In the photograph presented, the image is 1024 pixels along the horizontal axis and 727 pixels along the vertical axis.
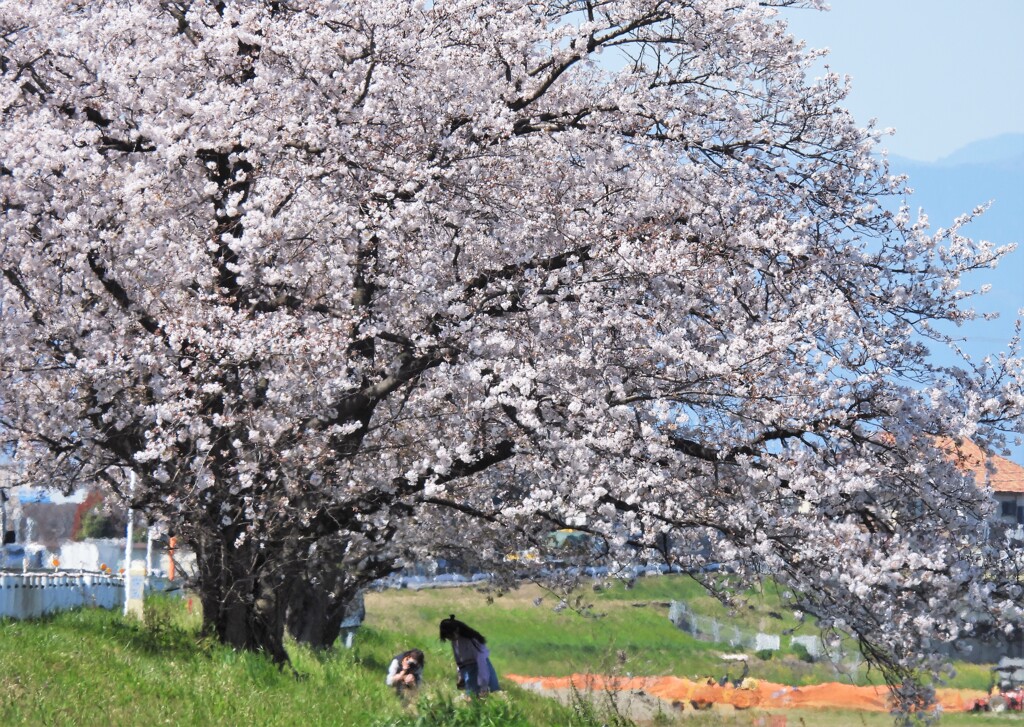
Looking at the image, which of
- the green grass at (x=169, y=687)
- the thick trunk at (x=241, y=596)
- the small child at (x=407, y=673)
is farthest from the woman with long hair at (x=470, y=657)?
the thick trunk at (x=241, y=596)

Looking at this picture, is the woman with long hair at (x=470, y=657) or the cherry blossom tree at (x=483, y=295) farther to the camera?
the woman with long hair at (x=470, y=657)

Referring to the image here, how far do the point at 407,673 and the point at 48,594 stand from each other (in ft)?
19.0

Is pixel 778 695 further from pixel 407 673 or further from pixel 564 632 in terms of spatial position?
pixel 407 673

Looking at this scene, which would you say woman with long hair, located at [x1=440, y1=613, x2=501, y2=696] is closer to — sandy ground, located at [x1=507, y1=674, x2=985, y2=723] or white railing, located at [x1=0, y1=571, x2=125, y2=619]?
white railing, located at [x1=0, y1=571, x2=125, y2=619]

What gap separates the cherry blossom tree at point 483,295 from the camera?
42.1 ft

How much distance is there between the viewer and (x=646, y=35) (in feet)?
48.9

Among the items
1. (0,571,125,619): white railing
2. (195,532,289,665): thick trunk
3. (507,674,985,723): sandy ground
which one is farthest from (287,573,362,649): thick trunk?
(507,674,985,723): sandy ground

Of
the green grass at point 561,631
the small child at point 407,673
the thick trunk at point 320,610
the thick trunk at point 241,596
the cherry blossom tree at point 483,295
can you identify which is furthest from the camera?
the green grass at point 561,631

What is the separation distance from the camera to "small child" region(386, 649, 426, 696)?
1684cm

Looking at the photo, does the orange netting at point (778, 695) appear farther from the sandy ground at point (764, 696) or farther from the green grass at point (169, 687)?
the green grass at point (169, 687)

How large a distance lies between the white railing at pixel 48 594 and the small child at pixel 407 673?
4.64m

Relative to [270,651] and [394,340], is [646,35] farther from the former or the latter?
[270,651]

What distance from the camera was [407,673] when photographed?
17.0 m

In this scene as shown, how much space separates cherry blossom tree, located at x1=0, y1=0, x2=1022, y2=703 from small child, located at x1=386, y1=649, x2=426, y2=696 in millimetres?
2469
